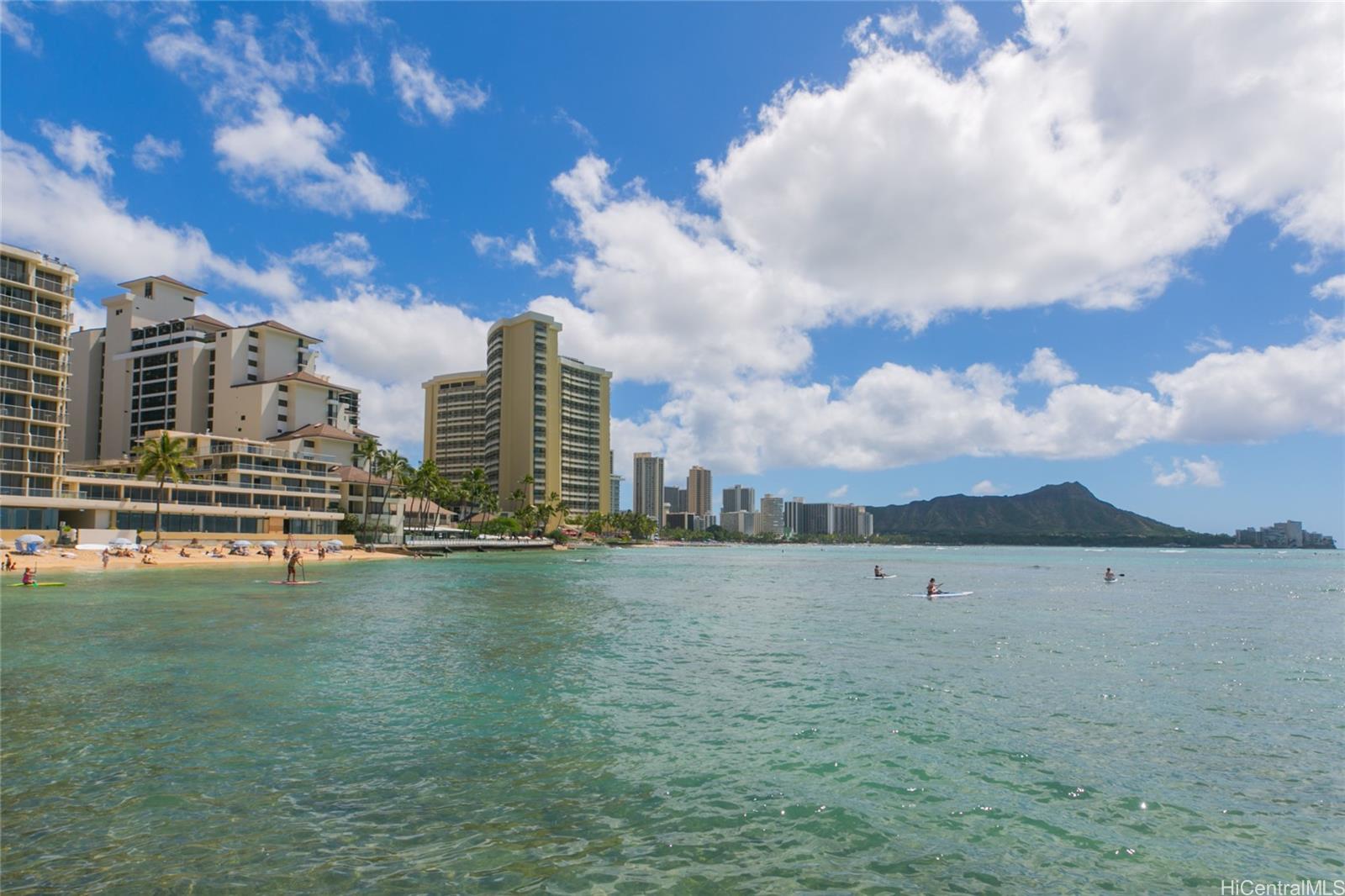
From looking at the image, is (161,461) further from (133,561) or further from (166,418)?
(166,418)

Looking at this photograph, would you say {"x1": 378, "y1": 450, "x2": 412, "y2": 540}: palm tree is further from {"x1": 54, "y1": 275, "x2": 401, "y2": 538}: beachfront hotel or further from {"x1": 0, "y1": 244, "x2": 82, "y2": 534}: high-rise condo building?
{"x1": 0, "y1": 244, "x2": 82, "y2": 534}: high-rise condo building

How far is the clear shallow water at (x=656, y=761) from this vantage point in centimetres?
988

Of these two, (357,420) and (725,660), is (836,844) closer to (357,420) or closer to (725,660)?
(725,660)

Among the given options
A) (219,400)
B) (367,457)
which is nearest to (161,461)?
(367,457)

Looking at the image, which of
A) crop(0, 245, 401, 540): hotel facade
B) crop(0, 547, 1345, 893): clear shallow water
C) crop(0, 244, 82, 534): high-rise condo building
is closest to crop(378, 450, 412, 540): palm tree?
crop(0, 245, 401, 540): hotel facade

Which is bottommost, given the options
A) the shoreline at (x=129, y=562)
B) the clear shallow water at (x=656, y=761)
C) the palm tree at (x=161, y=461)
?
the shoreline at (x=129, y=562)

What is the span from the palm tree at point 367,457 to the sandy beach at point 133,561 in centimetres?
2994

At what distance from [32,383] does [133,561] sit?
2637 cm

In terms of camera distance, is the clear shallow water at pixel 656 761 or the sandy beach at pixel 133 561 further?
the sandy beach at pixel 133 561

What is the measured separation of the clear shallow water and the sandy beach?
37.7 metres

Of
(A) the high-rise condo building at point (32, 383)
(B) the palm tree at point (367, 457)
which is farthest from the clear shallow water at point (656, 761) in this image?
(B) the palm tree at point (367, 457)

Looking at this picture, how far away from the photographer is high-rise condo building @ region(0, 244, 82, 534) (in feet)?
253

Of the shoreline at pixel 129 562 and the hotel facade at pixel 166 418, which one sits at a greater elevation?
the hotel facade at pixel 166 418

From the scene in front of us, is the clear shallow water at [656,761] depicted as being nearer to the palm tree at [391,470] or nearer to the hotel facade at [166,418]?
the hotel facade at [166,418]
